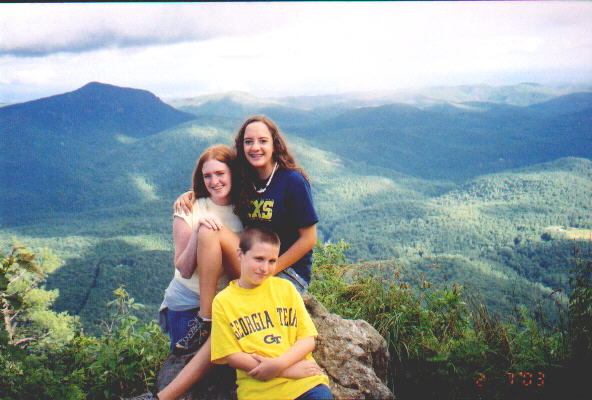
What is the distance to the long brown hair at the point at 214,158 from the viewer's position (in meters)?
3.10

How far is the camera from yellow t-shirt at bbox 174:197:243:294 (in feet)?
9.57

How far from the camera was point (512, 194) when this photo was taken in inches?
4594

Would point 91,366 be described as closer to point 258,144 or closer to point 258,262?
point 258,262

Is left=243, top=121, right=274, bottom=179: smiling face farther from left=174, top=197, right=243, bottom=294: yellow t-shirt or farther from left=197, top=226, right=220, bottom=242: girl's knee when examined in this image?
left=197, top=226, right=220, bottom=242: girl's knee

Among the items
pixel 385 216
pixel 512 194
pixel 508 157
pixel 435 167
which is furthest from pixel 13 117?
pixel 508 157

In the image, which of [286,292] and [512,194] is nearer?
[286,292]

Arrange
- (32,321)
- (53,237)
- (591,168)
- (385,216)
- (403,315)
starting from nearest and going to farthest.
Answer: (403,315) < (32,321) < (53,237) < (385,216) < (591,168)

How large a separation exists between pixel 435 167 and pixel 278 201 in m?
203

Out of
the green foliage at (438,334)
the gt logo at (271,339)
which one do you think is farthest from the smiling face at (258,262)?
the green foliage at (438,334)

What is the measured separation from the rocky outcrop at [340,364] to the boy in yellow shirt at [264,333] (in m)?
→ 0.48

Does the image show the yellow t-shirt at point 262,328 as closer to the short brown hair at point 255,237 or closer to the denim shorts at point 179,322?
the short brown hair at point 255,237

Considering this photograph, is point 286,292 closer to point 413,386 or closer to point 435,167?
point 413,386

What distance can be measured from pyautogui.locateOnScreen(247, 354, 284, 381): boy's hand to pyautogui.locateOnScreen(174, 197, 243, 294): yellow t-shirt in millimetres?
837

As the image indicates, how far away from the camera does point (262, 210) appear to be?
119 inches
